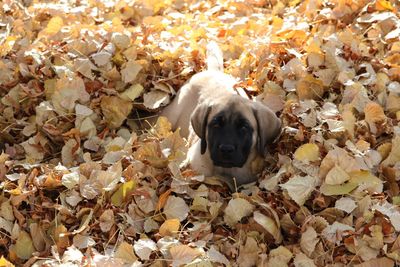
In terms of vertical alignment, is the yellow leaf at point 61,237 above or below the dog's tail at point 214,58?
below

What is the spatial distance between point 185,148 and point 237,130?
391 millimetres

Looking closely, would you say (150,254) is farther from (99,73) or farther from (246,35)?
(246,35)

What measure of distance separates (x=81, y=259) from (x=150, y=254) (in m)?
0.34

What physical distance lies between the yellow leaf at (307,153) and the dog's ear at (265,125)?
22cm

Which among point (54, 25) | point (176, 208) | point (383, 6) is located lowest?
point (176, 208)

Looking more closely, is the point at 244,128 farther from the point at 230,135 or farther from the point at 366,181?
the point at 366,181

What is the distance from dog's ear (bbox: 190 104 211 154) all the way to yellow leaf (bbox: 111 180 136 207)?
50 centimetres

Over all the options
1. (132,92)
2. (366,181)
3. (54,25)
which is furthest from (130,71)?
(366,181)

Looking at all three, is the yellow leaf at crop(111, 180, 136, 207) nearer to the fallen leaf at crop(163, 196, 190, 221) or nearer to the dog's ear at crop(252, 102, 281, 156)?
the fallen leaf at crop(163, 196, 190, 221)

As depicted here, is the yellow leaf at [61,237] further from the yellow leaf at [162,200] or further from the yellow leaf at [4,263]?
the yellow leaf at [162,200]

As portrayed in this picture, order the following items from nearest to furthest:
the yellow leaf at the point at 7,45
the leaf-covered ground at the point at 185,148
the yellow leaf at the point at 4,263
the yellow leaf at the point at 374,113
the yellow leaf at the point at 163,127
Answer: the yellow leaf at the point at 4,263 < the leaf-covered ground at the point at 185,148 < the yellow leaf at the point at 374,113 < the yellow leaf at the point at 163,127 < the yellow leaf at the point at 7,45

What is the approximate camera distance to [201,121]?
439 cm

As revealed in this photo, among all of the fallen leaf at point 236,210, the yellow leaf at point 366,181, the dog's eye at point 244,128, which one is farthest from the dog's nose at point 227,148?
the yellow leaf at point 366,181

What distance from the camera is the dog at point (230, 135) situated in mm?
4195
